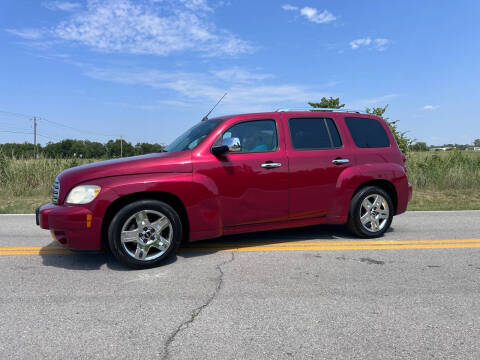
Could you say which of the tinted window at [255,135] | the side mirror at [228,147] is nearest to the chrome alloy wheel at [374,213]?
the tinted window at [255,135]

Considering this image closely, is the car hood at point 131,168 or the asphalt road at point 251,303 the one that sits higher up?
the car hood at point 131,168

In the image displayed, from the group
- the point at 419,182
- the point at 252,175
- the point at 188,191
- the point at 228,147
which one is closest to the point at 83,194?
the point at 188,191

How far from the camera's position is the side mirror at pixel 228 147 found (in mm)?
4547

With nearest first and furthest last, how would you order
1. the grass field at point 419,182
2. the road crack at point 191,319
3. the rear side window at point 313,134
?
the road crack at point 191,319
the rear side window at point 313,134
the grass field at point 419,182

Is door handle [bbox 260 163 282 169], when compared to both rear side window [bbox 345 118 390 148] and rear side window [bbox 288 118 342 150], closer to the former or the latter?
rear side window [bbox 288 118 342 150]

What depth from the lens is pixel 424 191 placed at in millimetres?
12898

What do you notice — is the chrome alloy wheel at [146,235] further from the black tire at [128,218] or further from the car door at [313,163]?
the car door at [313,163]

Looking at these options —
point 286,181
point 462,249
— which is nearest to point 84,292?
point 286,181

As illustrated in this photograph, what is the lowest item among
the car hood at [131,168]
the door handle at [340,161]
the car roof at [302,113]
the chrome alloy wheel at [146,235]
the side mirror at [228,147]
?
the chrome alloy wheel at [146,235]

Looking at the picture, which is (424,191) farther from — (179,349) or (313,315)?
(179,349)

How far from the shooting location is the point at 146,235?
429cm

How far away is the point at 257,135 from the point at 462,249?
3225 millimetres

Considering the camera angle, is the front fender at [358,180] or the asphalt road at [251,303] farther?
the front fender at [358,180]

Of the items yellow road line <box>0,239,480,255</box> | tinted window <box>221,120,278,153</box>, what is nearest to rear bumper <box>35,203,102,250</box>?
yellow road line <box>0,239,480,255</box>
